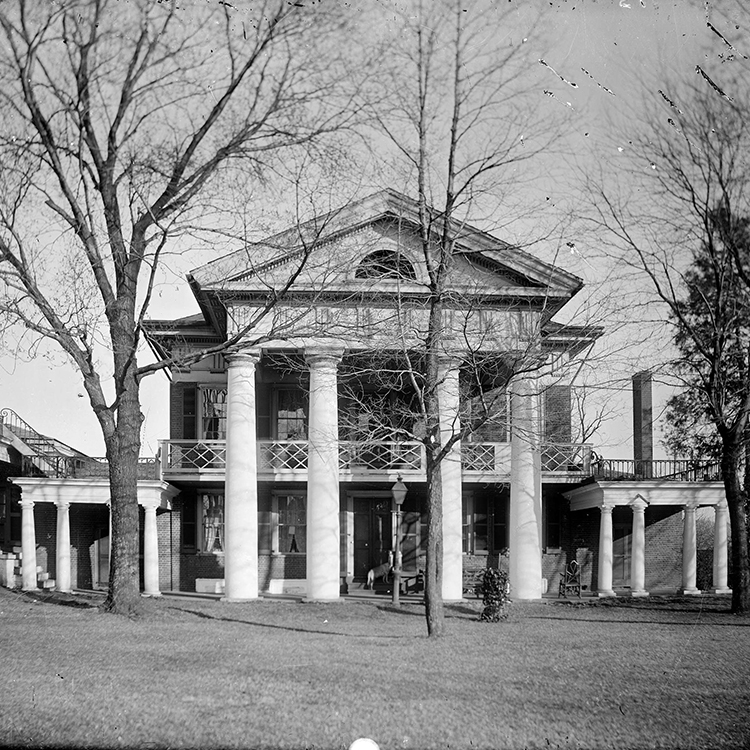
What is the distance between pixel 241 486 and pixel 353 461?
4.71m

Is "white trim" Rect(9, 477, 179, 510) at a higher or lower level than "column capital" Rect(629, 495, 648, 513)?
higher

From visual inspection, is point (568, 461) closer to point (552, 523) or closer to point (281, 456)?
point (552, 523)

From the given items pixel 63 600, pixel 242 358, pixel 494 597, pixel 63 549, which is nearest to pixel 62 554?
pixel 63 549

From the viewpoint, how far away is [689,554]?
3297cm

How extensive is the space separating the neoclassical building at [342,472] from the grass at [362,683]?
5.70 metres

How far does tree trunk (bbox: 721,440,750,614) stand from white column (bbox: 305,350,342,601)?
9813mm

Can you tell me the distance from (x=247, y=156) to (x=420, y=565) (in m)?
17.6

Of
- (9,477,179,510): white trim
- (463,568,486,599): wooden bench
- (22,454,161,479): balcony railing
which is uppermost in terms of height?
(22,454,161,479): balcony railing

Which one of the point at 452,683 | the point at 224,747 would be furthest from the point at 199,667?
the point at 224,747

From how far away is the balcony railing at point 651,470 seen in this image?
3306 centimetres

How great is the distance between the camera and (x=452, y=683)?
525 inches

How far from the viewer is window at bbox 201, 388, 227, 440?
35.4 metres

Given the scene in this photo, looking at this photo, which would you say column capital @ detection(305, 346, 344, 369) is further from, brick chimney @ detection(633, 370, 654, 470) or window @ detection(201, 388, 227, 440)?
brick chimney @ detection(633, 370, 654, 470)

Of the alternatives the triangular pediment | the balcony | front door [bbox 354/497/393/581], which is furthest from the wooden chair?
the triangular pediment
